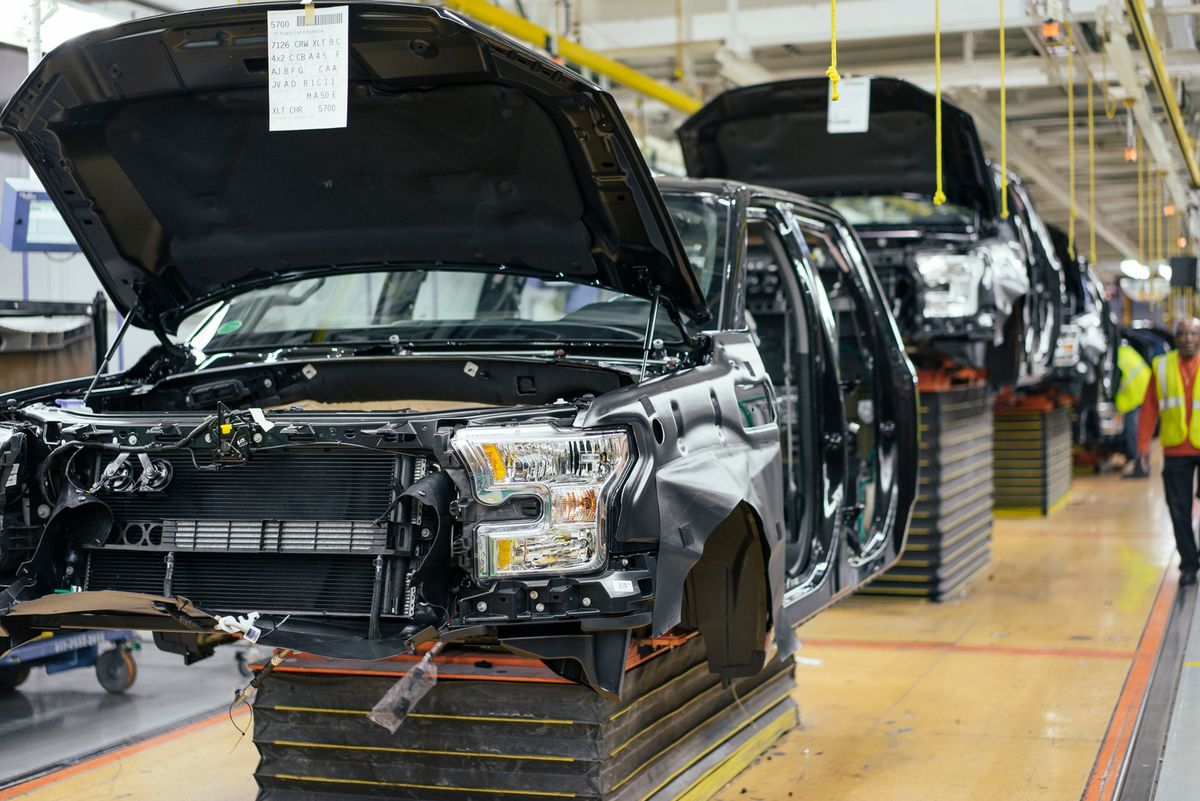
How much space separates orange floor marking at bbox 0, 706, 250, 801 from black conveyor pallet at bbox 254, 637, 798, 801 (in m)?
0.96

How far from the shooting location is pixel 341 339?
4.07 meters

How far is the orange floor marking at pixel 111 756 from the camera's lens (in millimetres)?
4328

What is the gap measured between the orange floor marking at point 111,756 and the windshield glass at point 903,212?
405cm

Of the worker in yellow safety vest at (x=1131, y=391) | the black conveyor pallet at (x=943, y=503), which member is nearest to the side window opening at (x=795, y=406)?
the black conveyor pallet at (x=943, y=503)

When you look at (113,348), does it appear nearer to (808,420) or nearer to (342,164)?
(342,164)

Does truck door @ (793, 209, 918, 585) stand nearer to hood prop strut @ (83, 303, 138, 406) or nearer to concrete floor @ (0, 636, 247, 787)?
hood prop strut @ (83, 303, 138, 406)

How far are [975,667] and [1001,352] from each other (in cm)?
251

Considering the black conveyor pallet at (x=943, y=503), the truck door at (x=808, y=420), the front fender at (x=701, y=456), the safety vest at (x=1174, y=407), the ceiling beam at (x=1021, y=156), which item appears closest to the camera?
the front fender at (x=701, y=456)

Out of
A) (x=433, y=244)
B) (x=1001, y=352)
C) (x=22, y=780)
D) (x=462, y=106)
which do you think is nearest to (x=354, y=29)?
(x=462, y=106)

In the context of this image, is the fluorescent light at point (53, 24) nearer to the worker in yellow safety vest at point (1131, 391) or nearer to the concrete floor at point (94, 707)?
the concrete floor at point (94, 707)

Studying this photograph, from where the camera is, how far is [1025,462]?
11.6 metres

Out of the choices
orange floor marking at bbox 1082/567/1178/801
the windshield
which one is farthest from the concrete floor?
orange floor marking at bbox 1082/567/1178/801

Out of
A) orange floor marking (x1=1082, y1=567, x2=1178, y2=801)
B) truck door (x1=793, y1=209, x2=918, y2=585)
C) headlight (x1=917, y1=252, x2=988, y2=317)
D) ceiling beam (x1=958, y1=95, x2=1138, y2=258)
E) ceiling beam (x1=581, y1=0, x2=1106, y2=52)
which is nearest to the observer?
orange floor marking (x1=1082, y1=567, x2=1178, y2=801)

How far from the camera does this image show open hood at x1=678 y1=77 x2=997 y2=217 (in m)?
6.67
